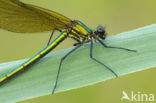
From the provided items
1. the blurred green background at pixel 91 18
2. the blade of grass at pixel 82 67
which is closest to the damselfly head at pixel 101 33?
the blade of grass at pixel 82 67

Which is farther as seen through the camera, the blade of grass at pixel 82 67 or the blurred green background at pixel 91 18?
the blurred green background at pixel 91 18

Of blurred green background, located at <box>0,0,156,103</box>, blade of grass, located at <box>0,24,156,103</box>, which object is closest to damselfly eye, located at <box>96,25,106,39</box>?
blade of grass, located at <box>0,24,156,103</box>

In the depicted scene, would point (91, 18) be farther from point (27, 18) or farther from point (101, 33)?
point (27, 18)

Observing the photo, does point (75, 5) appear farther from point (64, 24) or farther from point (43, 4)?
point (64, 24)

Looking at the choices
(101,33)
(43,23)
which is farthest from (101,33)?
(43,23)

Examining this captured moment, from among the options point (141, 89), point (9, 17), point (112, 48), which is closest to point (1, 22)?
point (9, 17)

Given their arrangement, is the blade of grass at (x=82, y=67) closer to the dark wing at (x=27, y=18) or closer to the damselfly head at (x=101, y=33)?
the damselfly head at (x=101, y=33)
